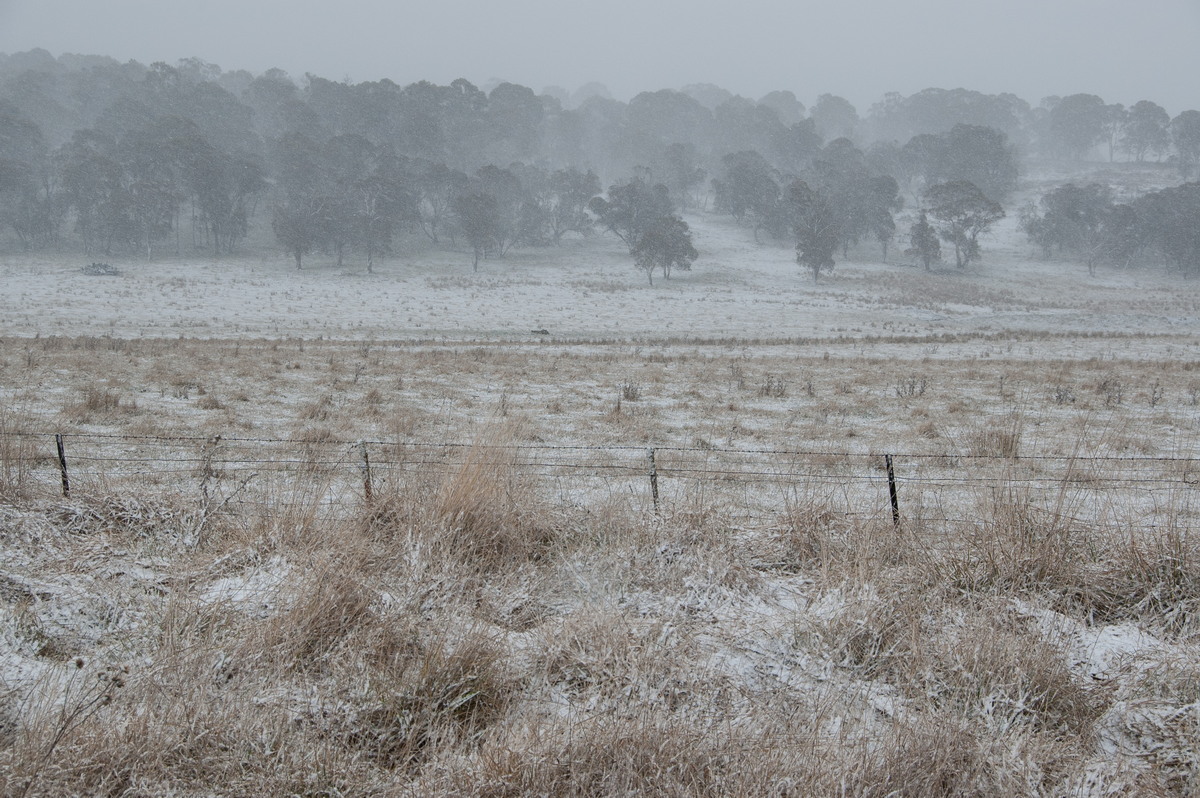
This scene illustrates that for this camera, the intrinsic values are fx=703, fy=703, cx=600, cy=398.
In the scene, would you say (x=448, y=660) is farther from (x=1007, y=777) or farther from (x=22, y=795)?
(x=1007, y=777)

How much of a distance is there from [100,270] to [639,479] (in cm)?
5822

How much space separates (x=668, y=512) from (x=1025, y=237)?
325 ft

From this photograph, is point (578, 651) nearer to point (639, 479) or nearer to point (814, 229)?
point (639, 479)

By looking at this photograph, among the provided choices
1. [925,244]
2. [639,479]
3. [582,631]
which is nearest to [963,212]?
[925,244]

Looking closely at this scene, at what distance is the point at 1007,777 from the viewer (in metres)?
3.06

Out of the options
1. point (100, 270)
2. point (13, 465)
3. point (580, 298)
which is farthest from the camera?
point (580, 298)

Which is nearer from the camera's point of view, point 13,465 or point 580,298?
point 13,465

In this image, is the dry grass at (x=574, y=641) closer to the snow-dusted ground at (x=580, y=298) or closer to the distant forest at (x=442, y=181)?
the snow-dusted ground at (x=580, y=298)

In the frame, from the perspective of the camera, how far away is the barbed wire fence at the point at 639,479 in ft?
18.0

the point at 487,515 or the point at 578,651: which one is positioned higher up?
the point at 487,515

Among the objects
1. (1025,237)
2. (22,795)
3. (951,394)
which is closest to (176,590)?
(22,795)

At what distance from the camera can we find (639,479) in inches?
344

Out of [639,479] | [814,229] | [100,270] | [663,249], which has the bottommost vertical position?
[639,479]

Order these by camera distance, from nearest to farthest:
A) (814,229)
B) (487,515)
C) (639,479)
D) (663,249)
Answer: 1. (487,515)
2. (639,479)
3. (663,249)
4. (814,229)
